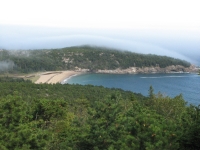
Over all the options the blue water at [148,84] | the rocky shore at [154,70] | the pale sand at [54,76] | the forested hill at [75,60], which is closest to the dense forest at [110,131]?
the blue water at [148,84]

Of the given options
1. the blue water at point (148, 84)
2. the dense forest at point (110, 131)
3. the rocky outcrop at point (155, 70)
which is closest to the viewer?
the dense forest at point (110, 131)

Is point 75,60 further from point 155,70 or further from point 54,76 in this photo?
point 155,70

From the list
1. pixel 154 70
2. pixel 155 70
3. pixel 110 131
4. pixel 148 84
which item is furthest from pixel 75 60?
pixel 110 131

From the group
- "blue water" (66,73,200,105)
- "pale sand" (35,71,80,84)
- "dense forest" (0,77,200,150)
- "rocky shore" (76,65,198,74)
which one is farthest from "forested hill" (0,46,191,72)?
"dense forest" (0,77,200,150)

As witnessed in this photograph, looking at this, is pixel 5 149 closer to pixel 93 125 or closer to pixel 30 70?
pixel 93 125

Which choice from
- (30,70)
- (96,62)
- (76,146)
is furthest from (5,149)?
(96,62)

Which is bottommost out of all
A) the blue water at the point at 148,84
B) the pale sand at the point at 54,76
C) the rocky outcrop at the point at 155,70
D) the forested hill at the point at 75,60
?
the blue water at the point at 148,84

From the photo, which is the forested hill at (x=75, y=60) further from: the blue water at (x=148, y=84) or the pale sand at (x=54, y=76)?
the blue water at (x=148, y=84)
